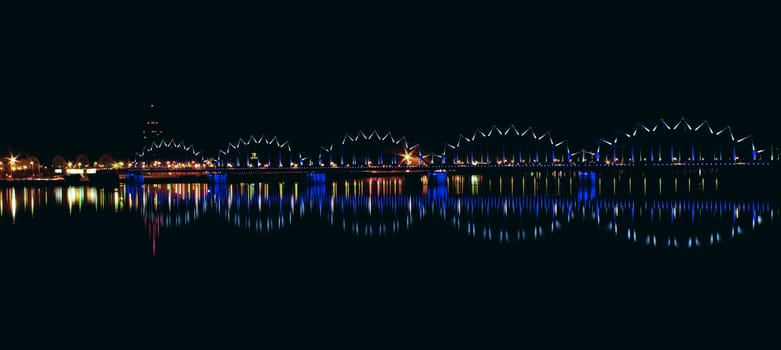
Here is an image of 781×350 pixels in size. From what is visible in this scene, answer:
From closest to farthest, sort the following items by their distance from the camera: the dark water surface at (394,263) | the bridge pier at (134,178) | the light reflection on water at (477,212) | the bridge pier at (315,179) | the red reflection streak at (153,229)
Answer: the dark water surface at (394,263)
the red reflection streak at (153,229)
the light reflection on water at (477,212)
the bridge pier at (315,179)
the bridge pier at (134,178)

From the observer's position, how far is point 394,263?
7.18 meters

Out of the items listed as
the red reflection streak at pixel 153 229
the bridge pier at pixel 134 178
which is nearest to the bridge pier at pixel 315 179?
the bridge pier at pixel 134 178

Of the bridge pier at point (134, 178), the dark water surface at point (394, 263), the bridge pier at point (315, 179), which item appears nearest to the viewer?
the dark water surface at point (394, 263)

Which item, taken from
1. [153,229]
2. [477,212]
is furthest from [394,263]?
[477,212]

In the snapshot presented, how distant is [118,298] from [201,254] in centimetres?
245

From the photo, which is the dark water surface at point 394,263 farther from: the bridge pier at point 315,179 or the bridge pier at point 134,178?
the bridge pier at point 134,178

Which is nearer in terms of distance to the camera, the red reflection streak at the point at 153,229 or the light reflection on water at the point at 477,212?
the red reflection streak at the point at 153,229

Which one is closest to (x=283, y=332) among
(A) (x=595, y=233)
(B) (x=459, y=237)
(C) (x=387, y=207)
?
(B) (x=459, y=237)

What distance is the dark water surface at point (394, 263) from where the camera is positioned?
5102mm

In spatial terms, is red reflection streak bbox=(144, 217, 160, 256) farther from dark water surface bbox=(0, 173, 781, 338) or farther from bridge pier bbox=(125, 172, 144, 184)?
bridge pier bbox=(125, 172, 144, 184)

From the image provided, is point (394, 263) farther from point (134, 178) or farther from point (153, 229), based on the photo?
point (134, 178)

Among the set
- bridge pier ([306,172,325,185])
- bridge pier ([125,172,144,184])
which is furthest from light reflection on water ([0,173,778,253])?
bridge pier ([125,172,144,184])

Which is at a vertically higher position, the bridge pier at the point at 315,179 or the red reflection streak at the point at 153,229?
the bridge pier at the point at 315,179

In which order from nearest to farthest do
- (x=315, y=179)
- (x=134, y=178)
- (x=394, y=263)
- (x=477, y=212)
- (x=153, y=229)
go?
(x=394, y=263) < (x=153, y=229) < (x=477, y=212) < (x=134, y=178) < (x=315, y=179)
